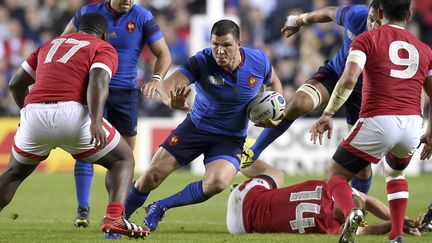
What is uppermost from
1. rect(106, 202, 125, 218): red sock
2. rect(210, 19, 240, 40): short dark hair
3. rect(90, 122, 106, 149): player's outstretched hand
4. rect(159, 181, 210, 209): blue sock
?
rect(210, 19, 240, 40): short dark hair

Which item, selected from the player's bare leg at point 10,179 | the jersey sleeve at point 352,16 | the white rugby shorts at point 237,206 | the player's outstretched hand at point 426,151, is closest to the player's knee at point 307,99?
the jersey sleeve at point 352,16

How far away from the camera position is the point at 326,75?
9.34 meters

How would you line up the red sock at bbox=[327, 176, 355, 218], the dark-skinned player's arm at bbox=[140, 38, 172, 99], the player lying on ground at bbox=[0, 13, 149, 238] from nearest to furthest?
1. the red sock at bbox=[327, 176, 355, 218]
2. the player lying on ground at bbox=[0, 13, 149, 238]
3. the dark-skinned player's arm at bbox=[140, 38, 172, 99]

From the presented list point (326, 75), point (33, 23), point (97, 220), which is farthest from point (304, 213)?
point (33, 23)

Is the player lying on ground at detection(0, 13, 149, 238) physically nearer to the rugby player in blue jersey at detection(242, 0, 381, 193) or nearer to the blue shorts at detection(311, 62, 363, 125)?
the rugby player in blue jersey at detection(242, 0, 381, 193)

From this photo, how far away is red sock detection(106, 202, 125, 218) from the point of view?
7.16 metres

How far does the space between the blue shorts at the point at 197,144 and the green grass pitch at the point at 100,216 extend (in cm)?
70

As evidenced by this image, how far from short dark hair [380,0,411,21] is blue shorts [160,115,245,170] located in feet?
7.12

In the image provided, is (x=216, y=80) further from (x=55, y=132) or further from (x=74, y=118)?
(x=55, y=132)

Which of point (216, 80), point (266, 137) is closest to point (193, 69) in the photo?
point (216, 80)

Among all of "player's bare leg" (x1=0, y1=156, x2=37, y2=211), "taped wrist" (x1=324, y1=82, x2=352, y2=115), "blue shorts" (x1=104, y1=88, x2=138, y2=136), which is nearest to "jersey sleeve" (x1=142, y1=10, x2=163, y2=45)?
"blue shorts" (x1=104, y1=88, x2=138, y2=136)

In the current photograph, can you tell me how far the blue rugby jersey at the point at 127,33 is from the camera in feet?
30.4

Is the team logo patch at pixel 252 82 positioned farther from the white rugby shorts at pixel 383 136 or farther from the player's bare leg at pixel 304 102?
the white rugby shorts at pixel 383 136

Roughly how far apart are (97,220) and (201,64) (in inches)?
94.9
